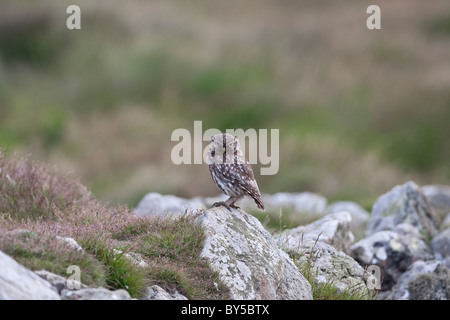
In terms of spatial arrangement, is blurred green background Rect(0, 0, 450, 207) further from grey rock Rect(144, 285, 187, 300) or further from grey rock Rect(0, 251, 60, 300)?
grey rock Rect(0, 251, 60, 300)

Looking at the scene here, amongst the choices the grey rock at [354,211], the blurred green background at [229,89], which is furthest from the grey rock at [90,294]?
the blurred green background at [229,89]

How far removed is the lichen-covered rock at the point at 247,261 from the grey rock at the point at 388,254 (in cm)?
299

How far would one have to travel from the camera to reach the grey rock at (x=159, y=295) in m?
6.82

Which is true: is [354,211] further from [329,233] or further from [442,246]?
[329,233]

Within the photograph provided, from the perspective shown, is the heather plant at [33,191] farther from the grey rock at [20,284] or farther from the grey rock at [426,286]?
the grey rock at [426,286]

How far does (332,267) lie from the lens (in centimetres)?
865

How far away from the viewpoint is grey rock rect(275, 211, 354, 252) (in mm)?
9663

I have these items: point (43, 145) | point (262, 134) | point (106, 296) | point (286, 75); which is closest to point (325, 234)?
point (106, 296)

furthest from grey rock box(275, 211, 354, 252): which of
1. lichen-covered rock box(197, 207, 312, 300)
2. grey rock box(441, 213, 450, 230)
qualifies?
grey rock box(441, 213, 450, 230)

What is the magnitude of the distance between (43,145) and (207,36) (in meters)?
9.55

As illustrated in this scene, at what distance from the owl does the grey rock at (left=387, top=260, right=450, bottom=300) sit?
2.57 metres

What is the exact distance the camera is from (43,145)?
24.0 metres

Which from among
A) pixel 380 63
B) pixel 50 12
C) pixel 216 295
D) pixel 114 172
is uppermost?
pixel 50 12

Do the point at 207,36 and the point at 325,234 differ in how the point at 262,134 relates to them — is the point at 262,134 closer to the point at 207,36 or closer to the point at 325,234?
the point at 207,36
